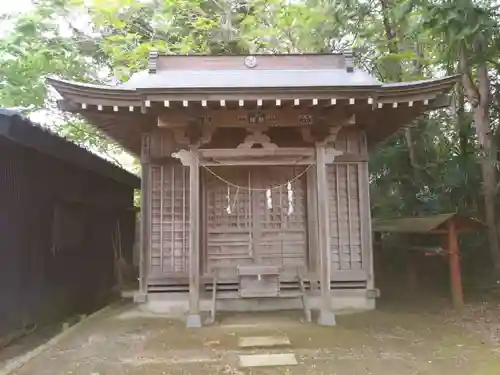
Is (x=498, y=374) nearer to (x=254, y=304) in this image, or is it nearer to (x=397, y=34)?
(x=254, y=304)

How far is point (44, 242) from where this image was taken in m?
7.57

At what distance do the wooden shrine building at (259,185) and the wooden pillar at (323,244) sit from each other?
34 mm

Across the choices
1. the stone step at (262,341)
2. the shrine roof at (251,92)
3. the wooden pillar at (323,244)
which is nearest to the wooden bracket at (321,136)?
the wooden pillar at (323,244)

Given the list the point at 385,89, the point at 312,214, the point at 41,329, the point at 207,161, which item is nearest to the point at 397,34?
the point at 385,89

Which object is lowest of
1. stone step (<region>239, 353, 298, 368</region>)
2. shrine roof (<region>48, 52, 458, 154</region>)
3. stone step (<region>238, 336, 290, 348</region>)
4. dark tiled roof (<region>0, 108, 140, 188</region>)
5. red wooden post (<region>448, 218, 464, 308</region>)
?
stone step (<region>239, 353, 298, 368</region>)

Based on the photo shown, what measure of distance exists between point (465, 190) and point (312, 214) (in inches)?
144

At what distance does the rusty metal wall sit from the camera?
21.1 feet

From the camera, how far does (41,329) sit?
296 inches

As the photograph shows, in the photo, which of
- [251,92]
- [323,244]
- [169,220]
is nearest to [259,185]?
[169,220]

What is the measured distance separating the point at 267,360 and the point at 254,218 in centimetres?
326

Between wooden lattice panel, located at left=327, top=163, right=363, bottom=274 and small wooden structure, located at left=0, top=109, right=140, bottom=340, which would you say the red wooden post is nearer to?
wooden lattice panel, located at left=327, top=163, right=363, bottom=274

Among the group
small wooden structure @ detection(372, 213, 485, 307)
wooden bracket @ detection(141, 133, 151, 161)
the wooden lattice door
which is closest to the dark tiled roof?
wooden bracket @ detection(141, 133, 151, 161)

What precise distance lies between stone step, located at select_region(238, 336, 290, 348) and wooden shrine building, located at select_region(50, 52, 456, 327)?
123 centimetres

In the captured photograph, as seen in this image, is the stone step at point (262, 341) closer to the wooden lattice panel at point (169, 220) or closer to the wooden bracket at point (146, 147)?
the wooden lattice panel at point (169, 220)
